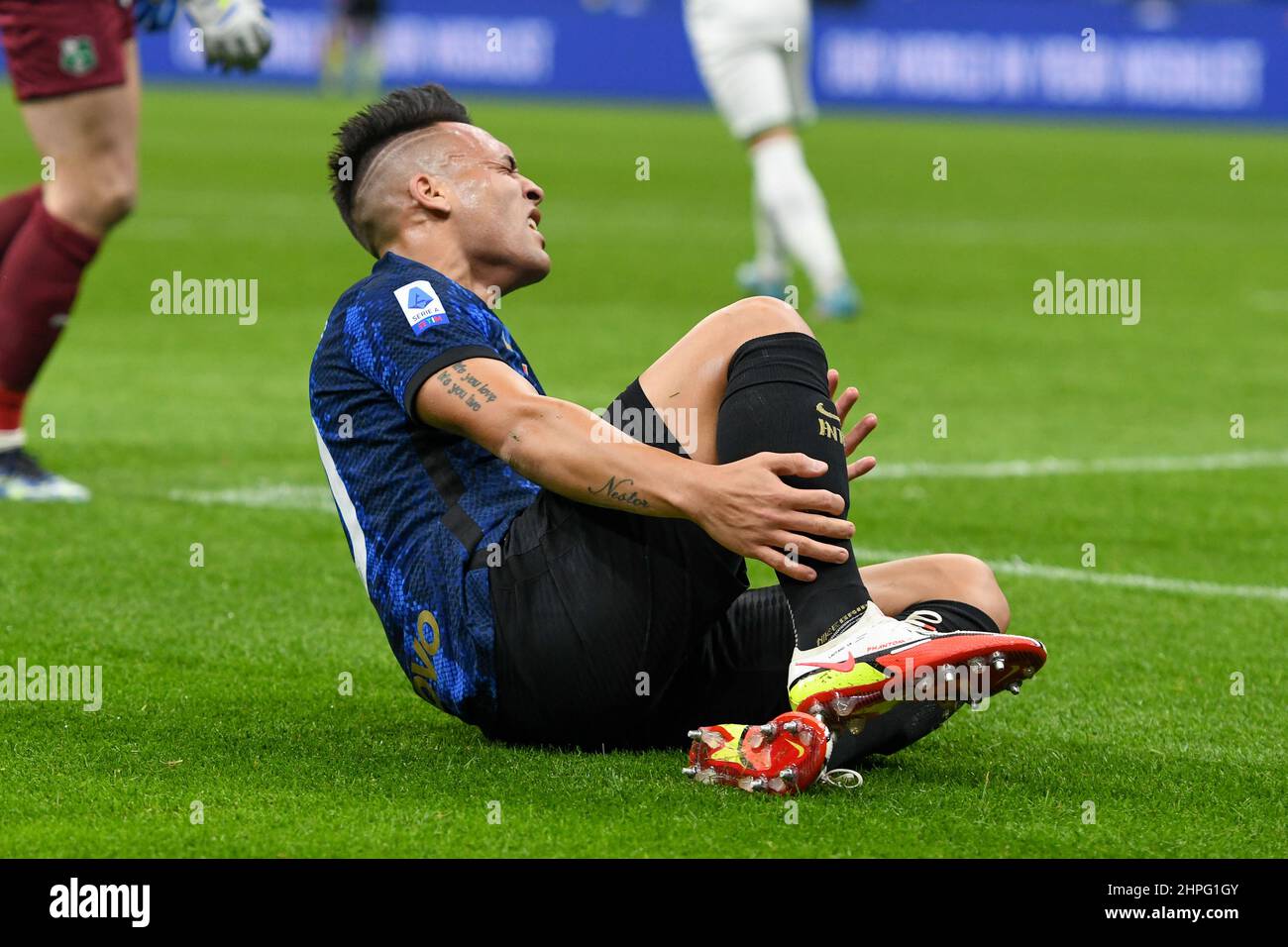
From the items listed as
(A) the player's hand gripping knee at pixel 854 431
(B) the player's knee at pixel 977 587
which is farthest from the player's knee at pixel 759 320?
(B) the player's knee at pixel 977 587

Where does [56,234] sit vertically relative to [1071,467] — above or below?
above

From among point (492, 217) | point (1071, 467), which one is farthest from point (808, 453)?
point (1071, 467)

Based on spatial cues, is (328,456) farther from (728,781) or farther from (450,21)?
(450,21)

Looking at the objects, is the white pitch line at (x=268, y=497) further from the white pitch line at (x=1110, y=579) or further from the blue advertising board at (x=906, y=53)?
the blue advertising board at (x=906, y=53)

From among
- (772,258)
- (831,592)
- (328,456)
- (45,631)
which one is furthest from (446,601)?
(772,258)

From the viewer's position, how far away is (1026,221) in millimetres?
16906

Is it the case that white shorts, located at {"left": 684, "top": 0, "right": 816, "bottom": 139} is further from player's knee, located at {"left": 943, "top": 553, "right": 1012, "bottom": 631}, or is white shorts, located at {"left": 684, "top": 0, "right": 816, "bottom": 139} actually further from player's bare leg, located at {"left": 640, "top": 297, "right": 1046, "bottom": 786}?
player's bare leg, located at {"left": 640, "top": 297, "right": 1046, "bottom": 786}

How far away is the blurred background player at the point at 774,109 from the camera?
10742mm

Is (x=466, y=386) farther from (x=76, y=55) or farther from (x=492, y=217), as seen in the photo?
(x=76, y=55)

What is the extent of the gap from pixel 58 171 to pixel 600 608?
3467 mm

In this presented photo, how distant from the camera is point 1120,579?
558 cm

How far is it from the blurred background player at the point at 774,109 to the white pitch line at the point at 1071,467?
353 cm
